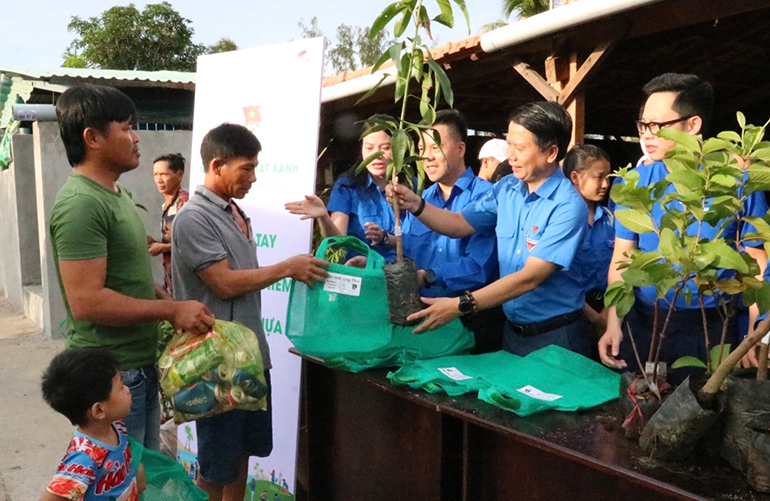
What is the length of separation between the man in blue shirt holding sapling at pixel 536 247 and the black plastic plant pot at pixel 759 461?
88cm

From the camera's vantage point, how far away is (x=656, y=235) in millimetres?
2055

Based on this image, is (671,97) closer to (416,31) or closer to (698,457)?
(416,31)

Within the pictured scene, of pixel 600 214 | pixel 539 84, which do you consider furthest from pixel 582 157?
pixel 539 84

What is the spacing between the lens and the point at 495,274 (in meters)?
2.68

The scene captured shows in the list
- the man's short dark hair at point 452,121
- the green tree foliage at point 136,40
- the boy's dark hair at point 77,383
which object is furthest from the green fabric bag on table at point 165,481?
the green tree foliage at point 136,40

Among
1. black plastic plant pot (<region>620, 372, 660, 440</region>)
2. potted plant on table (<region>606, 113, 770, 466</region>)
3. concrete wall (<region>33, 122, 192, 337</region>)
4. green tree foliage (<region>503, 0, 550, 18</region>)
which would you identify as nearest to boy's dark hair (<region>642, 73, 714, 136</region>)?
potted plant on table (<region>606, 113, 770, 466</region>)

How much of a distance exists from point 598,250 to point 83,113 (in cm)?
197

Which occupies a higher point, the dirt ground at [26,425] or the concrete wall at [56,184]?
the concrete wall at [56,184]

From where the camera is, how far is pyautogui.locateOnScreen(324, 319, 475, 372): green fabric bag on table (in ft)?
7.06

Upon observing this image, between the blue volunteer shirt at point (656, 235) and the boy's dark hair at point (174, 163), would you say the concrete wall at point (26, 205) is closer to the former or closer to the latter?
the boy's dark hair at point (174, 163)

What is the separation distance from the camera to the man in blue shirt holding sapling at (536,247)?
6.82 ft

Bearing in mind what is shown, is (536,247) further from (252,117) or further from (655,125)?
(252,117)

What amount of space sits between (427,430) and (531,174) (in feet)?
2.90

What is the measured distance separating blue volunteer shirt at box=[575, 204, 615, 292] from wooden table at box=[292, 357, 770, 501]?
34.6 inches
